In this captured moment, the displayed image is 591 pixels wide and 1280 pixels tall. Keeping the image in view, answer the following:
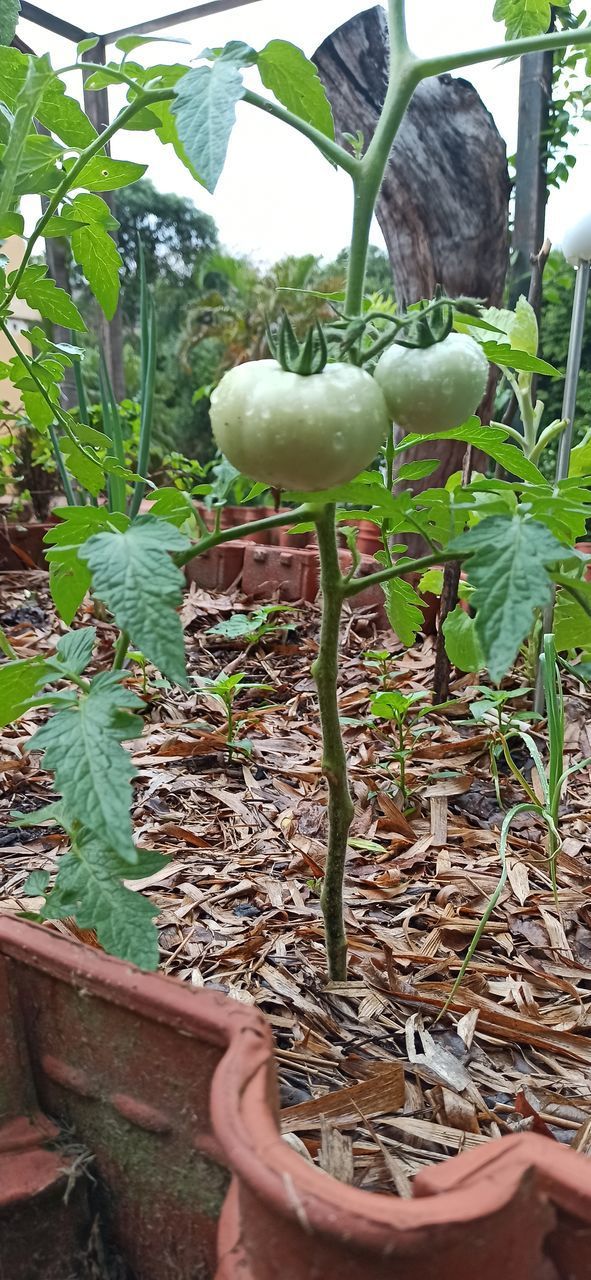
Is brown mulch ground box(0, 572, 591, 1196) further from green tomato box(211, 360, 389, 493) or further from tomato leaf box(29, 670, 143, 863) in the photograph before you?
green tomato box(211, 360, 389, 493)

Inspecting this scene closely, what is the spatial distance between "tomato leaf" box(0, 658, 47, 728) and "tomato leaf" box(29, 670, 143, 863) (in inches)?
2.0

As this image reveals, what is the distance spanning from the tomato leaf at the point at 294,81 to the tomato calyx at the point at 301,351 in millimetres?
189

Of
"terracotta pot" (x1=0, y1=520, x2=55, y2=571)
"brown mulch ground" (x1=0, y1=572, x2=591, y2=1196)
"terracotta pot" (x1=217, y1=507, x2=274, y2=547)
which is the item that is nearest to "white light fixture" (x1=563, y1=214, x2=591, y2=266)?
"brown mulch ground" (x1=0, y1=572, x2=591, y2=1196)

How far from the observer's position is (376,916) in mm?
954

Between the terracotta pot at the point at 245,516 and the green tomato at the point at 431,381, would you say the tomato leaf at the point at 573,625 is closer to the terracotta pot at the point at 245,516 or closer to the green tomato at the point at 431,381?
the green tomato at the point at 431,381

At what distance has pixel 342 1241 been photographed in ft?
1.10

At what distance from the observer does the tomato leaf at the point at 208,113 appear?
43cm

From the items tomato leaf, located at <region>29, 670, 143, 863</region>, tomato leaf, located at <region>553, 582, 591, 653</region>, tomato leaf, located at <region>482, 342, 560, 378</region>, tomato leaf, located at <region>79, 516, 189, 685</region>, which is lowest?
tomato leaf, located at <region>553, 582, 591, 653</region>

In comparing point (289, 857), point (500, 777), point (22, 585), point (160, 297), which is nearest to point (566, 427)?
point (500, 777)

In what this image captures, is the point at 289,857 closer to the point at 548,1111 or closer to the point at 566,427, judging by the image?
the point at 548,1111

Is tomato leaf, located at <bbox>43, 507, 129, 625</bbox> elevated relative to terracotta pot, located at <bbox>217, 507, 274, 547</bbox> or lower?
elevated

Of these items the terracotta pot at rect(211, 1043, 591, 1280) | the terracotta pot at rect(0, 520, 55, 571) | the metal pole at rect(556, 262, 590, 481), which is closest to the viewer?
the terracotta pot at rect(211, 1043, 591, 1280)

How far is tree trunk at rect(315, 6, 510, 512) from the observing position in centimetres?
185

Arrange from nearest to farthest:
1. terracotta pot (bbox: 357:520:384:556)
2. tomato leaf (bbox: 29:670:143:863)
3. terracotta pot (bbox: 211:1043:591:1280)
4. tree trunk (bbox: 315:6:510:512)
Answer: terracotta pot (bbox: 211:1043:591:1280) → tomato leaf (bbox: 29:670:143:863) → tree trunk (bbox: 315:6:510:512) → terracotta pot (bbox: 357:520:384:556)
